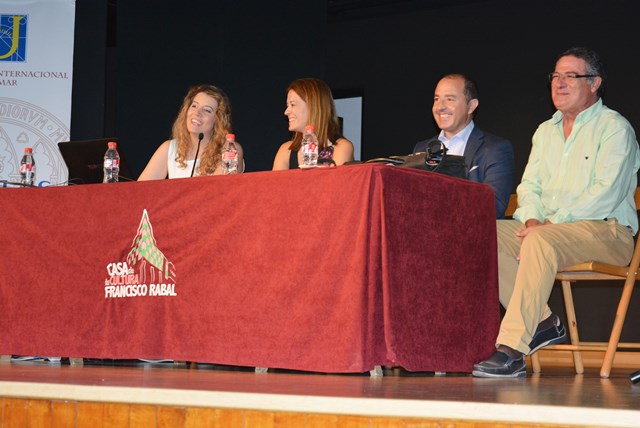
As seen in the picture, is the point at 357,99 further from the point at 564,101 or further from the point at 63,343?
the point at 63,343

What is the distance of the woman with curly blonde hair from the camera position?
450cm

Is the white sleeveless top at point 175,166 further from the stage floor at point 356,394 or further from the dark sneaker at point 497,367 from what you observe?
the dark sneaker at point 497,367

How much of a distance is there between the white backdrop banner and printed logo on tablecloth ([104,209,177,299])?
9.00ft

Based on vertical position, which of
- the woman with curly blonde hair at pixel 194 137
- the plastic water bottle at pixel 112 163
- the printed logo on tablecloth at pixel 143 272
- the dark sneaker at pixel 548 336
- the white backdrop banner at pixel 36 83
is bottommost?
the dark sneaker at pixel 548 336

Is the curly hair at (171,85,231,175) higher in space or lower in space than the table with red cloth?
higher

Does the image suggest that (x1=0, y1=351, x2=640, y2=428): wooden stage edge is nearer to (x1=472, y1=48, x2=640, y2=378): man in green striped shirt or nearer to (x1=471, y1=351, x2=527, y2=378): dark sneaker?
(x1=471, y1=351, x2=527, y2=378): dark sneaker

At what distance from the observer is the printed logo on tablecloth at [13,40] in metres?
5.97

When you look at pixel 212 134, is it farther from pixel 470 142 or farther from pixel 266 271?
pixel 266 271

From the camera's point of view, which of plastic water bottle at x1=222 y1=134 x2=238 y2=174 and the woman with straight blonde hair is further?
the woman with straight blonde hair

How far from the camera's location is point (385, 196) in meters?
2.80

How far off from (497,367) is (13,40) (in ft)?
14.2

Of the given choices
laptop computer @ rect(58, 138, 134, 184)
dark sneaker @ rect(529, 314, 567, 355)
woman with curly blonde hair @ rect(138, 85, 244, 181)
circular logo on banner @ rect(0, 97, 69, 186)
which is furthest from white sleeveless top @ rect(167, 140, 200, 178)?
dark sneaker @ rect(529, 314, 567, 355)

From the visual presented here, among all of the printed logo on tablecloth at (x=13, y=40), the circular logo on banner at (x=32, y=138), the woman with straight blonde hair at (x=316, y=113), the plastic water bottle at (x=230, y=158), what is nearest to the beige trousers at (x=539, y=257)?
the woman with straight blonde hair at (x=316, y=113)

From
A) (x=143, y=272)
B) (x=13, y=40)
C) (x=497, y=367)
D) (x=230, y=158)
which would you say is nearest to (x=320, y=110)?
(x=230, y=158)
